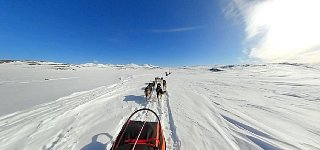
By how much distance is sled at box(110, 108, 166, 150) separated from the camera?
3.75 metres

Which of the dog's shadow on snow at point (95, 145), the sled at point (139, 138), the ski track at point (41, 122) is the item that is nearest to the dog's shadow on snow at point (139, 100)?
the ski track at point (41, 122)

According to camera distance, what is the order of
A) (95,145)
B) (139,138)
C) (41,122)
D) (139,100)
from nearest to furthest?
(139,138), (95,145), (41,122), (139,100)

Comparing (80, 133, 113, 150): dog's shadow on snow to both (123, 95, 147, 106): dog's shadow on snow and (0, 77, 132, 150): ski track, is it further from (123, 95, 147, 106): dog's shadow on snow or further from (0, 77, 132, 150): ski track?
(123, 95, 147, 106): dog's shadow on snow

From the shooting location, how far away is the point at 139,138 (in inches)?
160

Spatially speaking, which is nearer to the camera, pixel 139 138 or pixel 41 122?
pixel 139 138

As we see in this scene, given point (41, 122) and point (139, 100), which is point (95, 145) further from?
point (139, 100)

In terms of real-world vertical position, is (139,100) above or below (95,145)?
above

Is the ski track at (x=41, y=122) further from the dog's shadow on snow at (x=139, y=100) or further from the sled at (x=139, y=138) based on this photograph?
the dog's shadow on snow at (x=139, y=100)

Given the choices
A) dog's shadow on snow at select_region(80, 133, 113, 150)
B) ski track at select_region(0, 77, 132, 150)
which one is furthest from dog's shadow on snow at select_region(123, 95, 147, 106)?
dog's shadow on snow at select_region(80, 133, 113, 150)

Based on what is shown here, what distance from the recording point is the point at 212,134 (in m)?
6.08

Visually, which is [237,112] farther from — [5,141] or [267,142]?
[5,141]

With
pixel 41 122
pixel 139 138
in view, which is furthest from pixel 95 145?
pixel 41 122

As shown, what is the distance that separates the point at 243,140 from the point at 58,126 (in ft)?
22.1

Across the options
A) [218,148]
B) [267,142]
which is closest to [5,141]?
[218,148]
